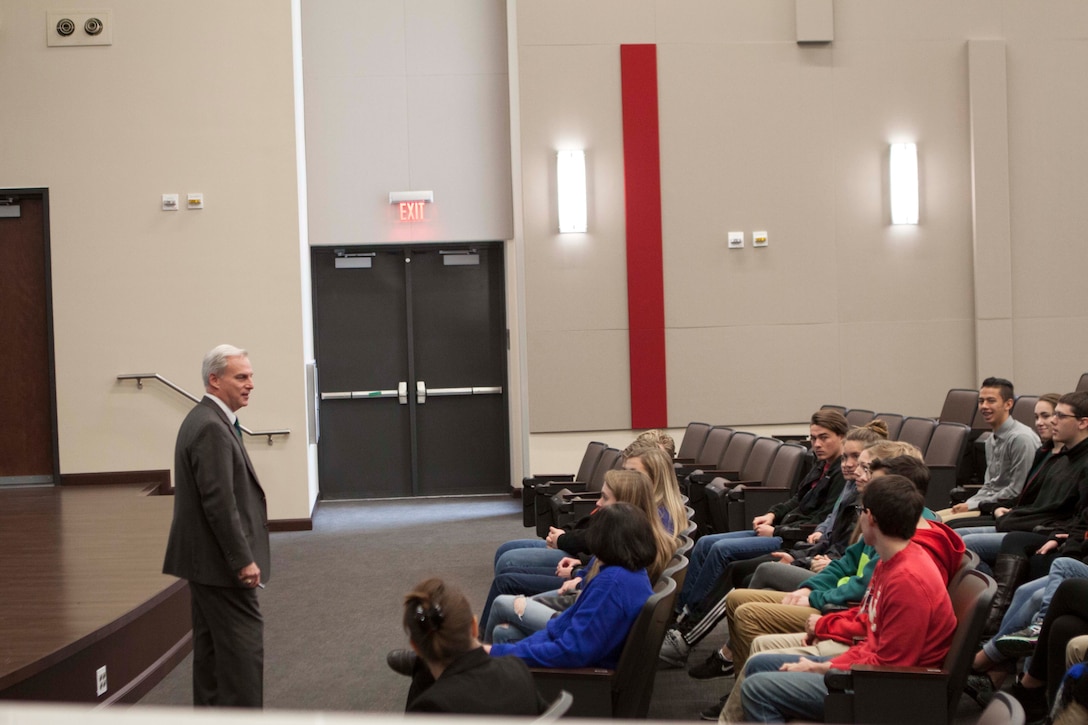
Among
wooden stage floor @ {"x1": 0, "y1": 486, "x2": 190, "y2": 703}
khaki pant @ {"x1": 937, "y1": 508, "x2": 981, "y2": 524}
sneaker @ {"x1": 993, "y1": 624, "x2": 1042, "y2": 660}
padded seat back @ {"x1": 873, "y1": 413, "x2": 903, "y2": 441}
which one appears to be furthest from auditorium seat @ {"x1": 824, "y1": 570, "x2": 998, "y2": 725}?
padded seat back @ {"x1": 873, "y1": 413, "x2": 903, "y2": 441}

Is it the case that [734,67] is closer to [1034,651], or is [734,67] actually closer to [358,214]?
[358,214]

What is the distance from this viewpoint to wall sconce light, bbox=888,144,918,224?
890 cm

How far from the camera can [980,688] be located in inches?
150

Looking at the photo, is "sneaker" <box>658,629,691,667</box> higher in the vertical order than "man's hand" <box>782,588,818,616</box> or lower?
lower

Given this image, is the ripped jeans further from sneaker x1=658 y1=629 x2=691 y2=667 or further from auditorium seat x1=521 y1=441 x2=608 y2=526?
auditorium seat x1=521 y1=441 x2=608 y2=526

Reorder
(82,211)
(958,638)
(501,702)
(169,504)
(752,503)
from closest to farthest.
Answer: (501,702) → (958,638) → (752,503) → (169,504) → (82,211)

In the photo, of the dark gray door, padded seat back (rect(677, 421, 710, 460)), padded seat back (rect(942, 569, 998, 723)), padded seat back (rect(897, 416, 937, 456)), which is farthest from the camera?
the dark gray door

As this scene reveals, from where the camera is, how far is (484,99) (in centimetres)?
987

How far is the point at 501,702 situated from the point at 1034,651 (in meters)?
1.98

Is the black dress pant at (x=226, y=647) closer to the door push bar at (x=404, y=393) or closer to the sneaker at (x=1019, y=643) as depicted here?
the sneaker at (x=1019, y=643)

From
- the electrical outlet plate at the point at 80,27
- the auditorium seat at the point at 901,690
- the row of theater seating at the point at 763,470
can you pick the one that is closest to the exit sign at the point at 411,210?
the electrical outlet plate at the point at 80,27

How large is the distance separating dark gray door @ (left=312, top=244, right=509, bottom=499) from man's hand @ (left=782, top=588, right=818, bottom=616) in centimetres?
659

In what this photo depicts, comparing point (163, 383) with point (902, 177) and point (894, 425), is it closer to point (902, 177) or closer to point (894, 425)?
point (894, 425)

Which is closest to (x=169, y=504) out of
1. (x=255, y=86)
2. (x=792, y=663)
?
(x=255, y=86)
